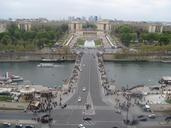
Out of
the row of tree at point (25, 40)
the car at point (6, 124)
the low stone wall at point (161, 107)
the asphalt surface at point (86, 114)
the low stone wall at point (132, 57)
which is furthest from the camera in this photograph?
the row of tree at point (25, 40)

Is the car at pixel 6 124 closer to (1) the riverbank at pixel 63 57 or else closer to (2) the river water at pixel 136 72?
(2) the river water at pixel 136 72

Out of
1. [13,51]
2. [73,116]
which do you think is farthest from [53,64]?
[73,116]

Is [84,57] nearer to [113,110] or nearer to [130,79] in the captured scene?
[130,79]

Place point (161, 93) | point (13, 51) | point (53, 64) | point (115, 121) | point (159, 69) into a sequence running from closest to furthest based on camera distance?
1. point (115, 121)
2. point (161, 93)
3. point (159, 69)
4. point (53, 64)
5. point (13, 51)

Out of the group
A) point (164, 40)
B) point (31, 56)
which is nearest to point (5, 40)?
point (31, 56)

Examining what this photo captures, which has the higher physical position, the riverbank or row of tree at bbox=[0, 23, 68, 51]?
row of tree at bbox=[0, 23, 68, 51]

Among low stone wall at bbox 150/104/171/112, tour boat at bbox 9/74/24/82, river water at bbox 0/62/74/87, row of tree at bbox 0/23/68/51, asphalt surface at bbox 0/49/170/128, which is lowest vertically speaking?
river water at bbox 0/62/74/87

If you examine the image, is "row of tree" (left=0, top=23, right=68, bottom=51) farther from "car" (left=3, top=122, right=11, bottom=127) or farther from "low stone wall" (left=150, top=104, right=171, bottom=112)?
"low stone wall" (left=150, top=104, right=171, bottom=112)

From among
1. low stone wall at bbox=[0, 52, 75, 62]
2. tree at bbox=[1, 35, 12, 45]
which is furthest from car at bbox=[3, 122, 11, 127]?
tree at bbox=[1, 35, 12, 45]

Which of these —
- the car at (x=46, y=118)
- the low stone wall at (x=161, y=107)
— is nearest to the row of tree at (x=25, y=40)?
the car at (x=46, y=118)
